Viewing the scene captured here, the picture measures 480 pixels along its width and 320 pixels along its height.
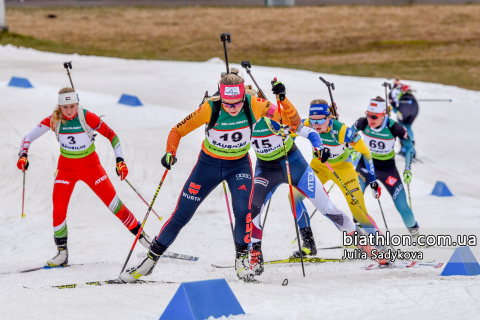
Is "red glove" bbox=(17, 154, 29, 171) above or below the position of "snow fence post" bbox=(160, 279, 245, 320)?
above

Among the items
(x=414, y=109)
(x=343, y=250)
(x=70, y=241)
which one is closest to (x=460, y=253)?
(x=343, y=250)

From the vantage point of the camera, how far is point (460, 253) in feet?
17.8

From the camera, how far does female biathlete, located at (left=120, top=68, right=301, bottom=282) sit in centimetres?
514

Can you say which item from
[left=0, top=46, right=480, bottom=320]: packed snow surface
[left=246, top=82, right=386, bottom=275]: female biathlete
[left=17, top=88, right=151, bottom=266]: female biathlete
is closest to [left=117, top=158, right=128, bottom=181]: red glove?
[left=17, top=88, right=151, bottom=266]: female biathlete

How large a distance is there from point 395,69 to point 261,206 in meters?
20.7

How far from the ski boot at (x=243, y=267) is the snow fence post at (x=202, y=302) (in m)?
1.22

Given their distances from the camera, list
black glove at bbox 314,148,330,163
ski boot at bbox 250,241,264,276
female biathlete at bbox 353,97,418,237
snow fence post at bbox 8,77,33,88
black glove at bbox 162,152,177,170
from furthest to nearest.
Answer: snow fence post at bbox 8,77,33,88 → female biathlete at bbox 353,97,418,237 → ski boot at bbox 250,241,264,276 → black glove at bbox 314,148,330,163 → black glove at bbox 162,152,177,170

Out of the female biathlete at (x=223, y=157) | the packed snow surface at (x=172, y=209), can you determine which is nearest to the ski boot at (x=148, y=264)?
the female biathlete at (x=223, y=157)

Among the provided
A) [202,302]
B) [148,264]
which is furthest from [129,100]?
[202,302]

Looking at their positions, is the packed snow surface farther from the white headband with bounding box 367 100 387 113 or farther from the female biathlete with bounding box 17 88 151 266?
the white headband with bounding box 367 100 387 113

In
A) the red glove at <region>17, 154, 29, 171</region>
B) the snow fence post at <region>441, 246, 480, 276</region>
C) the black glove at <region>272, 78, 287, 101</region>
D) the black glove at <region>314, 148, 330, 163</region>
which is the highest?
the black glove at <region>272, 78, 287, 101</region>

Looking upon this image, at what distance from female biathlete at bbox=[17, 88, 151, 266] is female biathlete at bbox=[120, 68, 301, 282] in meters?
1.27

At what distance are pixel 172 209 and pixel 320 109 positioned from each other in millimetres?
4040

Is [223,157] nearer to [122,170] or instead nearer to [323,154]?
[323,154]
